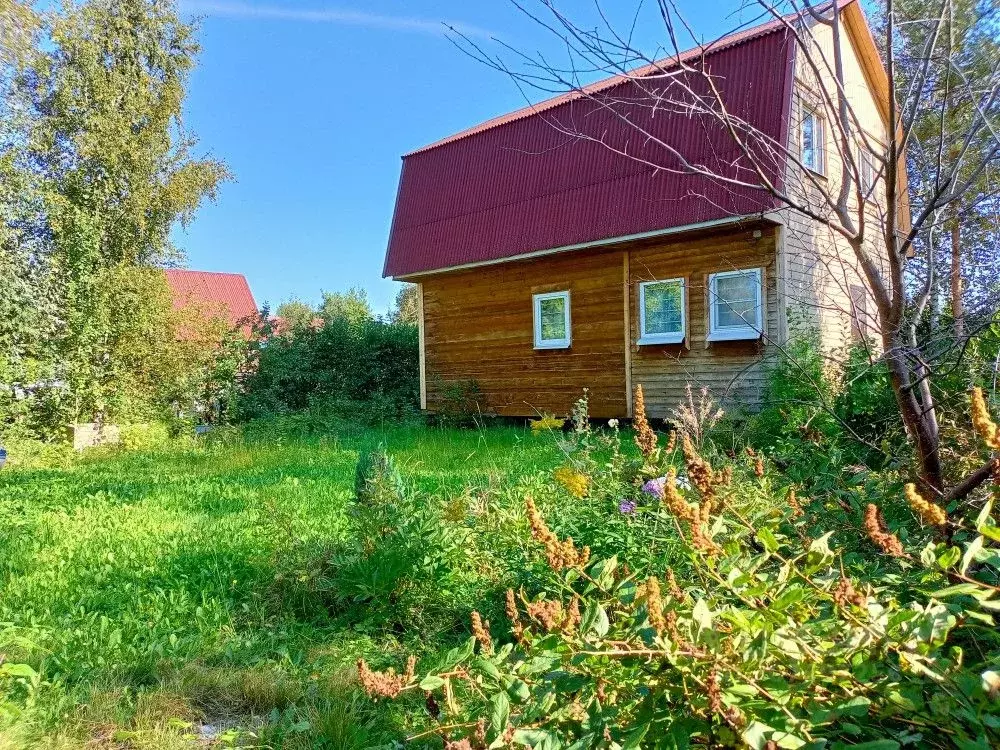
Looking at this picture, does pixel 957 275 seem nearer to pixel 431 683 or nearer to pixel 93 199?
pixel 431 683

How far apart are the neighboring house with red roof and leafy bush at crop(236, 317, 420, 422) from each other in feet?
6.59

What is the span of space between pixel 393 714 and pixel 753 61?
942 centimetres

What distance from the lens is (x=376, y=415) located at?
48.0ft

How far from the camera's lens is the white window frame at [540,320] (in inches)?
455

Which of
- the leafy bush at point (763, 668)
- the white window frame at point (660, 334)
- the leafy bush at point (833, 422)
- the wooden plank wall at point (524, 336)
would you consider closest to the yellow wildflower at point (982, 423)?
the leafy bush at point (763, 668)

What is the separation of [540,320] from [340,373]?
6055 millimetres

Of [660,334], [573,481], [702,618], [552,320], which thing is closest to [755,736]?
[702,618]

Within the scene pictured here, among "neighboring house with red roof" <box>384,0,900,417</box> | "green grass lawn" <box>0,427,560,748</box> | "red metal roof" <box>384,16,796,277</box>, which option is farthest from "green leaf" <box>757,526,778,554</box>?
"neighboring house with red roof" <box>384,0,900,417</box>

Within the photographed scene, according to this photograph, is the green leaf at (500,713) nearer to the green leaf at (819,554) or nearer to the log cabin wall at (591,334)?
the green leaf at (819,554)

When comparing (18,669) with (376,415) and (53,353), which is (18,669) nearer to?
(53,353)

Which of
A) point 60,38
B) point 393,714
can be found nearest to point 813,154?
point 393,714

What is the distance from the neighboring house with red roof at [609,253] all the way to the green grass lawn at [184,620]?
4474 mm

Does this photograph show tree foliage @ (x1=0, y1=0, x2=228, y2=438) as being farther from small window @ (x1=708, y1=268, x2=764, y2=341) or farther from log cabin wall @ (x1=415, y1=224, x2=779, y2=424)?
small window @ (x1=708, y1=268, x2=764, y2=341)

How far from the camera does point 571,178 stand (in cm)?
1098
